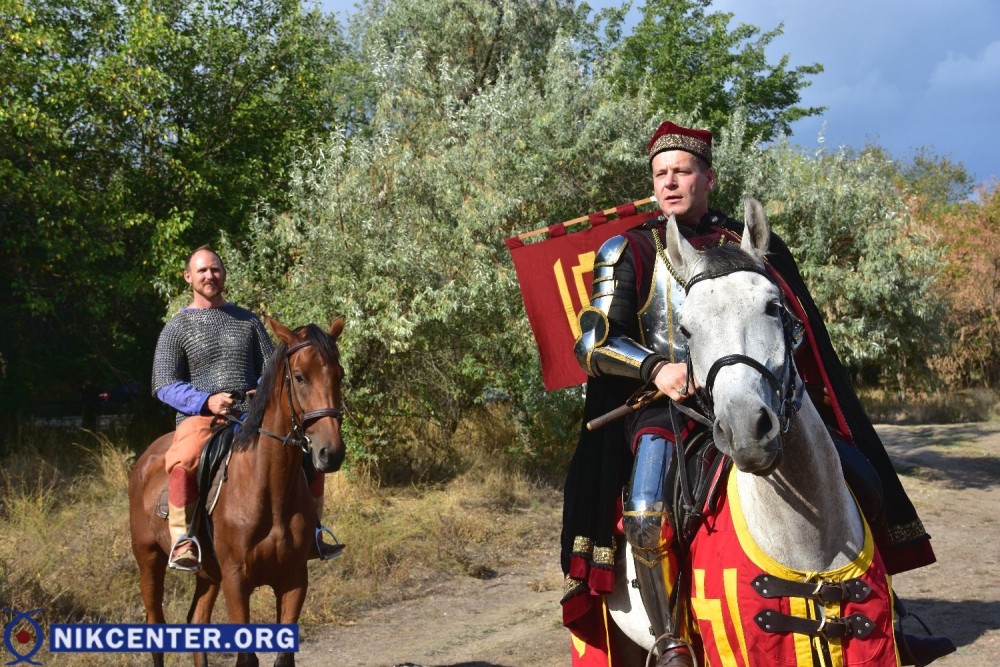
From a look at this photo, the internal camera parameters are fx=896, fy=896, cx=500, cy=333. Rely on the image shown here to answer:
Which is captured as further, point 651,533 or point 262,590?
point 262,590

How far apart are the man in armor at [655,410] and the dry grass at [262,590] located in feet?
13.2

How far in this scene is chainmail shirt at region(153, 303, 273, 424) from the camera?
220 inches

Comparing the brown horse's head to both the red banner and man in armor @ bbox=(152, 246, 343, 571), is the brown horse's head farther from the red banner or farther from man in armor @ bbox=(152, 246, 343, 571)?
the red banner

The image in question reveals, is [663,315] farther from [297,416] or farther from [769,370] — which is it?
[297,416]

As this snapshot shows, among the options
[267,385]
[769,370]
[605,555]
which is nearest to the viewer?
[769,370]

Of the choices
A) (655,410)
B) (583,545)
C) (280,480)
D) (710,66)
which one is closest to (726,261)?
(655,410)

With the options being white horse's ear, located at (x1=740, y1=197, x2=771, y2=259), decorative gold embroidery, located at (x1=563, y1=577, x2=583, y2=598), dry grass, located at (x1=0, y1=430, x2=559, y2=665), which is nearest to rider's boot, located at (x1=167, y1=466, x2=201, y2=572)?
dry grass, located at (x1=0, y1=430, x2=559, y2=665)

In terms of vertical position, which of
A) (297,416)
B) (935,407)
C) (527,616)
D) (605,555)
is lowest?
(527,616)

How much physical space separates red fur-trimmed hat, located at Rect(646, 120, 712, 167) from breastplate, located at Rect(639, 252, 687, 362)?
52 centimetres

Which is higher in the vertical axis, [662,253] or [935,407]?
[662,253]

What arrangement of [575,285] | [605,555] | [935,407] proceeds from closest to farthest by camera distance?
[605,555]
[575,285]
[935,407]

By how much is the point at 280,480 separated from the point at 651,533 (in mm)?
2641

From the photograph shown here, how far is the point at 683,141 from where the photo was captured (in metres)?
3.56

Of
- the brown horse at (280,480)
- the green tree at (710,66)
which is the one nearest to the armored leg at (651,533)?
the brown horse at (280,480)
